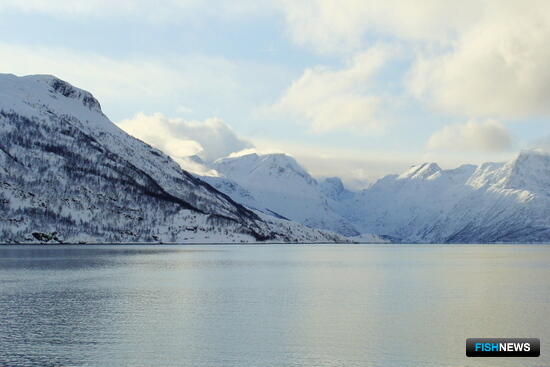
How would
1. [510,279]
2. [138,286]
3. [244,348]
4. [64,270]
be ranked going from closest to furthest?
[244,348] < [138,286] < [510,279] < [64,270]

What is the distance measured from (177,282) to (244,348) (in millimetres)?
68459

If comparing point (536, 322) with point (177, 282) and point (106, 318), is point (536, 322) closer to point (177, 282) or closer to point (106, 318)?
point (106, 318)

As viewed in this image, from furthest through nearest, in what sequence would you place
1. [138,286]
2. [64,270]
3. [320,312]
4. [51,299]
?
[64,270] < [138,286] < [51,299] < [320,312]

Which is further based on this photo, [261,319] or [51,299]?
[51,299]

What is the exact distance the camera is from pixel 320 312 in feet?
270

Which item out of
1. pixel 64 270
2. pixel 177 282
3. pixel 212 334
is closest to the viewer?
pixel 212 334

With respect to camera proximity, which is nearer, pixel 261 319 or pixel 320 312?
pixel 261 319

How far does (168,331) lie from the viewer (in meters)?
67.5

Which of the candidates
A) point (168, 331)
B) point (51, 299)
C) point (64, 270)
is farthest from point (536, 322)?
point (64, 270)

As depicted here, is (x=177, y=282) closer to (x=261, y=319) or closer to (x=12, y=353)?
(x=261, y=319)

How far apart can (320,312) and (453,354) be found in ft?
92.1

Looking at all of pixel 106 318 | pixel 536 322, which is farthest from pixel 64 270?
pixel 536 322

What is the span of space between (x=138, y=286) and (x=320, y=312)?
45444 millimetres

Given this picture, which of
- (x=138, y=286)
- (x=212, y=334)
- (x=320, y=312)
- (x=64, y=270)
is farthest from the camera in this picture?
(x=64, y=270)
